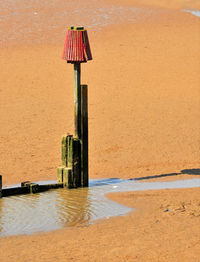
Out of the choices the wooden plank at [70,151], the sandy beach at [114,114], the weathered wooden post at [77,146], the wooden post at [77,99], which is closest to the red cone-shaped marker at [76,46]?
the weathered wooden post at [77,146]

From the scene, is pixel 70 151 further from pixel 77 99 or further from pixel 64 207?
pixel 64 207

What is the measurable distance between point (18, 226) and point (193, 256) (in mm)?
2618

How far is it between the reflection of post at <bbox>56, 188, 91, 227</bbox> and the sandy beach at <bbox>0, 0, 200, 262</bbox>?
424 mm

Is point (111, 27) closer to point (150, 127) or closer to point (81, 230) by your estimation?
point (150, 127)

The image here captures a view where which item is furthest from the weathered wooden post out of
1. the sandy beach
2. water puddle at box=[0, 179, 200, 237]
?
the sandy beach

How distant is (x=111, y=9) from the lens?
3023 cm

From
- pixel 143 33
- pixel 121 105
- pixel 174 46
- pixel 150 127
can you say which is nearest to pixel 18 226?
pixel 150 127

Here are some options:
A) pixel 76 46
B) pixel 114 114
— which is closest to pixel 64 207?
pixel 76 46

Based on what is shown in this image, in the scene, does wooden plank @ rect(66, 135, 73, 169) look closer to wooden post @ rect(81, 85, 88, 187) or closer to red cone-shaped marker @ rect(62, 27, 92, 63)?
wooden post @ rect(81, 85, 88, 187)

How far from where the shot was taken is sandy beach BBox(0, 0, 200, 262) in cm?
871

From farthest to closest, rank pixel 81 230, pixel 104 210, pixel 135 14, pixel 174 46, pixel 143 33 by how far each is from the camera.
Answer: pixel 135 14
pixel 143 33
pixel 174 46
pixel 104 210
pixel 81 230

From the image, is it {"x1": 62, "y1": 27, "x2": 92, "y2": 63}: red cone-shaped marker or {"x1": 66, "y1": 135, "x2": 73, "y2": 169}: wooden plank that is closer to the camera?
{"x1": 62, "y1": 27, "x2": 92, "y2": 63}: red cone-shaped marker

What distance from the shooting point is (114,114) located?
57.4ft

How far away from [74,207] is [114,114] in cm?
727
